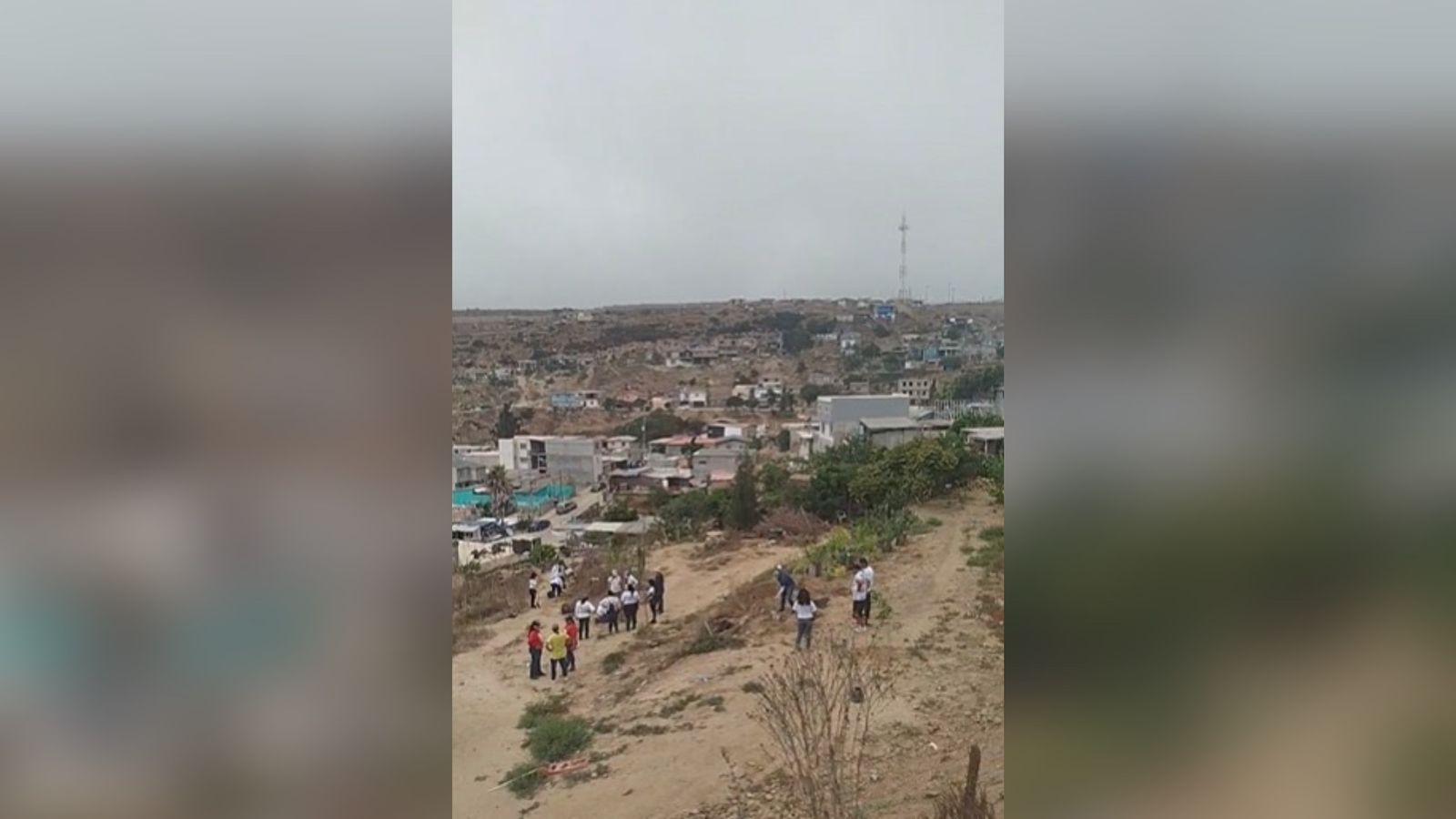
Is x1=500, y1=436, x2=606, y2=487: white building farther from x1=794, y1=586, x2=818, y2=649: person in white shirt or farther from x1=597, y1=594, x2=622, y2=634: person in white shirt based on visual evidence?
x1=794, y1=586, x2=818, y2=649: person in white shirt

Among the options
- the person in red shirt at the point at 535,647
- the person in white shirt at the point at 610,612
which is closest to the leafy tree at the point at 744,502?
the person in white shirt at the point at 610,612

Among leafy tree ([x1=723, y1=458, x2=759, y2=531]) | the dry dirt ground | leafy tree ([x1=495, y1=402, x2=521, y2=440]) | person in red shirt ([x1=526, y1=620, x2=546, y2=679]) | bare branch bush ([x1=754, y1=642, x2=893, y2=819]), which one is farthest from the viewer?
leafy tree ([x1=723, y1=458, x2=759, y2=531])

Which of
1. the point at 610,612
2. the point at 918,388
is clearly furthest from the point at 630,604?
the point at 918,388

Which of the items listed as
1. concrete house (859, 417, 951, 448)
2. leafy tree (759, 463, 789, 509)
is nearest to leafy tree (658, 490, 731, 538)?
leafy tree (759, 463, 789, 509)

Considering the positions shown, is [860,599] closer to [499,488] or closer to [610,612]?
[610,612]
